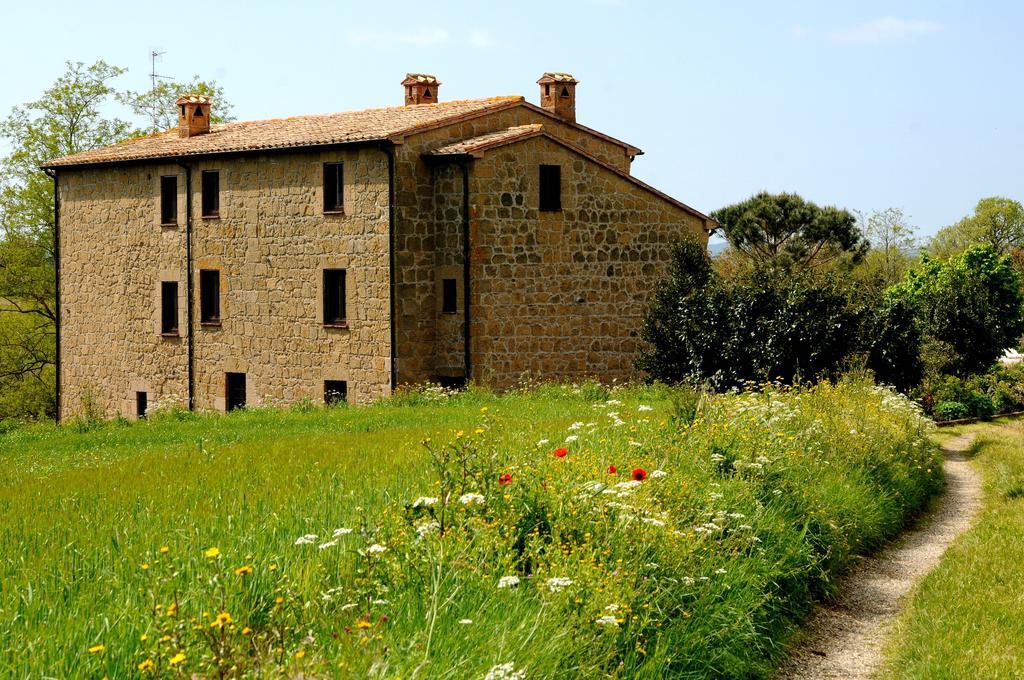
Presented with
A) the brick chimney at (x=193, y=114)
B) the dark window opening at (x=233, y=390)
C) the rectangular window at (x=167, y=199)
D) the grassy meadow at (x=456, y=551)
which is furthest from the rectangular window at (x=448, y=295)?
the grassy meadow at (x=456, y=551)

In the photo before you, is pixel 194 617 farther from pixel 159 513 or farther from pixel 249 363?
pixel 249 363

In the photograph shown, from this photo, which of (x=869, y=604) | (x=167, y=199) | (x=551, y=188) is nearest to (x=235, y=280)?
(x=167, y=199)

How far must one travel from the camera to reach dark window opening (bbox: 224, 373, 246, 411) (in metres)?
27.1

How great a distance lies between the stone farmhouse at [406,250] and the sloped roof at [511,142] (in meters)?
0.05

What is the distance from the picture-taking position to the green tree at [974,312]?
93.6ft

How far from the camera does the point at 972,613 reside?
340 inches

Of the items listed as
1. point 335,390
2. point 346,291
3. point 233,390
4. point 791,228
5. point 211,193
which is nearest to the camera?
point 346,291

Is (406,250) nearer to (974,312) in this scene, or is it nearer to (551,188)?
(551,188)

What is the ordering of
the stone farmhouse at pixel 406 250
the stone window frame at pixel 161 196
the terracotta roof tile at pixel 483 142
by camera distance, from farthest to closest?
the stone window frame at pixel 161 196, the stone farmhouse at pixel 406 250, the terracotta roof tile at pixel 483 142

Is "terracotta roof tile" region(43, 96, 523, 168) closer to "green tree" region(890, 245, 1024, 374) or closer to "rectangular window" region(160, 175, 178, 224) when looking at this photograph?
"rectangular window" region(160, 175, 178, 224)

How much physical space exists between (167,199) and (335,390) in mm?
8115

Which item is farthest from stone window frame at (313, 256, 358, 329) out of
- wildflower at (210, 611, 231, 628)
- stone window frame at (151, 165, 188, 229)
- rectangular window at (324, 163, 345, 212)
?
wildflower at (210, 611, 231, 628)

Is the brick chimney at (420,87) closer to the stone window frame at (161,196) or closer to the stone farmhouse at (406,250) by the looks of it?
the stone farmhouse at (406,250)

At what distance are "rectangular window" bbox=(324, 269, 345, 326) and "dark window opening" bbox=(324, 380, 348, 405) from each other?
4.34 feet
